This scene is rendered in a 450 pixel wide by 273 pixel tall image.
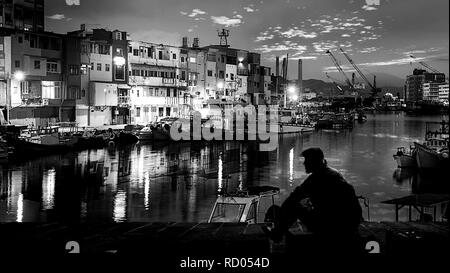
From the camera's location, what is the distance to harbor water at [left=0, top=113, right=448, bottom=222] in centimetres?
1819

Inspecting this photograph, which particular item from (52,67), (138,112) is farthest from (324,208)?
(138,112)

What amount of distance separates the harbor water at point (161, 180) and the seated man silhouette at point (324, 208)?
40.1 ft

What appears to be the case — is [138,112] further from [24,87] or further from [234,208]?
[234,208]

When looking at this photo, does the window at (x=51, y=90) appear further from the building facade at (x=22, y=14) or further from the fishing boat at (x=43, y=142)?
the fishing boat at (x=43, y=142)

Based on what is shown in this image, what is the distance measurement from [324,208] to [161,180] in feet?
70.6

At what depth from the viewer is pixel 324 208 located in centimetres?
468

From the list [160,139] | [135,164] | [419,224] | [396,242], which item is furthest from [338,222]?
[160,139]

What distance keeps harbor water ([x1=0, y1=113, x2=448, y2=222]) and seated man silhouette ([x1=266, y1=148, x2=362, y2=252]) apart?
40.1 feet

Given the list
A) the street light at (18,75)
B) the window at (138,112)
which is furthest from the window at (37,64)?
the window at (138,112)

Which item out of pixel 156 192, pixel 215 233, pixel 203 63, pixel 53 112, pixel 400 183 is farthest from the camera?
pixel 203 63

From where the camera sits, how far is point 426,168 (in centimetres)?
3006

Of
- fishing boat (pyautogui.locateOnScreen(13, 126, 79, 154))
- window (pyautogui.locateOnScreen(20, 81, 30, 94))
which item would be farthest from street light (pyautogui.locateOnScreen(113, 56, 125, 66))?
fishing boat (pyautogui.locateOnScreen(13, 126, 79, 154))
